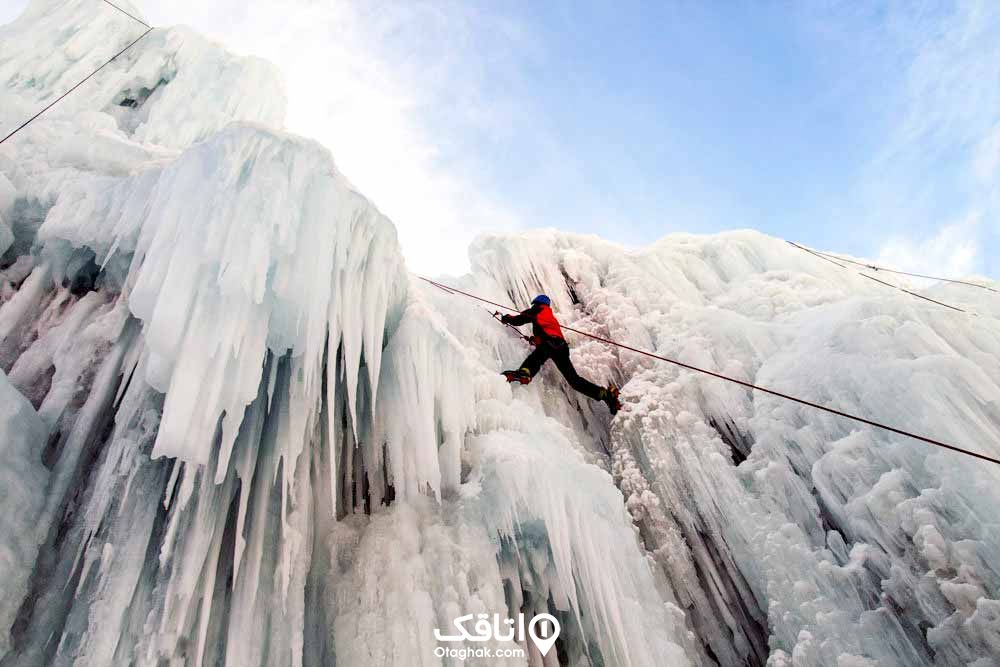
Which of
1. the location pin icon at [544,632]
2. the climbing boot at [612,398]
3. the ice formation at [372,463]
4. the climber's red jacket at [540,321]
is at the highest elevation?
the climber's red jacket at [540,321]

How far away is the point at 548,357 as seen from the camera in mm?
5059

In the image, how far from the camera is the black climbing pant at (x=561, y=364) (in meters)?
4.88

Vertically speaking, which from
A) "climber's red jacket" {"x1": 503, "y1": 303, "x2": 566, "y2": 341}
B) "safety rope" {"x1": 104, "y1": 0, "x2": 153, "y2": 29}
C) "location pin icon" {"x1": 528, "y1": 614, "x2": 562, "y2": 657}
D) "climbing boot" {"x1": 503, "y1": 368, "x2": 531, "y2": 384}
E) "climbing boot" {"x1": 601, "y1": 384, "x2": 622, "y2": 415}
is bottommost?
"location pin icon" {"x1": 528, "y1": 614, "x2": 562, "y2": 657}

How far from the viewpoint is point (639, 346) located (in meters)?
5.65

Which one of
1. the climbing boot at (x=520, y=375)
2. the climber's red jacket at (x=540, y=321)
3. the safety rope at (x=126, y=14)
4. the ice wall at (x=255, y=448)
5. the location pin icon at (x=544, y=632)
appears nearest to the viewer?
the ice wall at (x=255, y=448)

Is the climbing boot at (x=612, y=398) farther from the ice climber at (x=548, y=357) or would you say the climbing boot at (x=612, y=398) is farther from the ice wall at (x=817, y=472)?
the ice wall at (x=817, y=472)

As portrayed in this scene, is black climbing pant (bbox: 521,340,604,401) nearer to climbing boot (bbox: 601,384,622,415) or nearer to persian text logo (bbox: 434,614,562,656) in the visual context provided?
climbing boot (bbox: 601,384,622,415)

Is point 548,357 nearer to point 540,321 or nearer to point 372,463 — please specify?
point 540,321

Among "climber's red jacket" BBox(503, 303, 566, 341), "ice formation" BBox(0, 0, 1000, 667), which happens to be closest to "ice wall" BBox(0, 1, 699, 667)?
"ice formation" BBox(0, 0, 1000, 667)

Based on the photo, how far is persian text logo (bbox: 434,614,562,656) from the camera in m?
2.96

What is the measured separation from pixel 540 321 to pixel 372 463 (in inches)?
91.7

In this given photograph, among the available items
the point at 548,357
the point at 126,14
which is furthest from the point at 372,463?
the point at 126,14

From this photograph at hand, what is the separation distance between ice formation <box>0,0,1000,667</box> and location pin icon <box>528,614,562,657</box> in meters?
0.06

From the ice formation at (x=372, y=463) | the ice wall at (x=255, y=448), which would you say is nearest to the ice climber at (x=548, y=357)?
the ice formation at (x=372, y=463)
